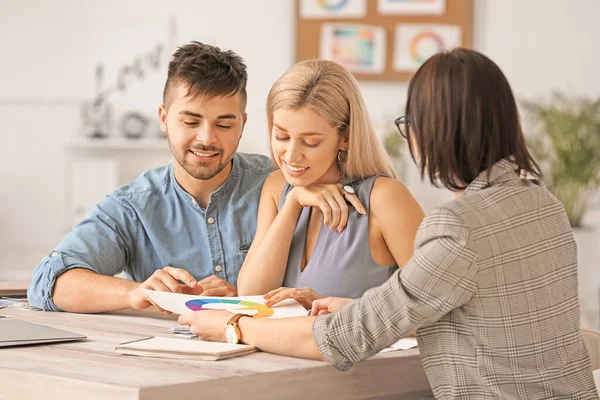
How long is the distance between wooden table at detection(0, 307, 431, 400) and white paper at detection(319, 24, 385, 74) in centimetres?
412

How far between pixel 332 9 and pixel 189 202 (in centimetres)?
357

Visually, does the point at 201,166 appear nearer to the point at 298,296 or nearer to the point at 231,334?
the point at 298,296

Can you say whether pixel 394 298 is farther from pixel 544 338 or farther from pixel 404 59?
pixel 404 59

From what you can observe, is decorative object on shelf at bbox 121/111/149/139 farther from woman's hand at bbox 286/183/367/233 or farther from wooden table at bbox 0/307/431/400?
wooden table at bbox 0/307/431/400

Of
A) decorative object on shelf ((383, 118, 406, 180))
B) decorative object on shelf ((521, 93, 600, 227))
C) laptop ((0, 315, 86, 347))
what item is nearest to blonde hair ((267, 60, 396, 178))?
laptop ((0, 315, 86, 347))

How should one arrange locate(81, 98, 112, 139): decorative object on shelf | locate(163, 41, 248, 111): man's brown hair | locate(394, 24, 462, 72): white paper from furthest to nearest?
locate(394, 24, 462, 72): white paper → locate(81, 98, 112, 139): decorative object on shelf → locate(163, 41, 248, 111): man's brown hair

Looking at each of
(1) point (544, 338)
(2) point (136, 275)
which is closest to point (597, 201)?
(2) point (136, 275)

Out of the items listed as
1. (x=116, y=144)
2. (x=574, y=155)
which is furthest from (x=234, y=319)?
(x=116, y=144)

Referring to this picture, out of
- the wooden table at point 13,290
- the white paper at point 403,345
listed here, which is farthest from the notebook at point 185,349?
the wooden table at point 13,290

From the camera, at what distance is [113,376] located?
4.18ft

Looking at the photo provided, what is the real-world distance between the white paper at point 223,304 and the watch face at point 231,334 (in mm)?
124

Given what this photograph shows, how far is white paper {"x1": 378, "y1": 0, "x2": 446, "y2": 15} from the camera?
5480 mm

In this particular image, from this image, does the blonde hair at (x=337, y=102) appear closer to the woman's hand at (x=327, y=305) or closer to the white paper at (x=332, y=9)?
the woman's hand at (x=327, y=305)

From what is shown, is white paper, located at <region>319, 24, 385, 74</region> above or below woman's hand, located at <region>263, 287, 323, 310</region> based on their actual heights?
above
